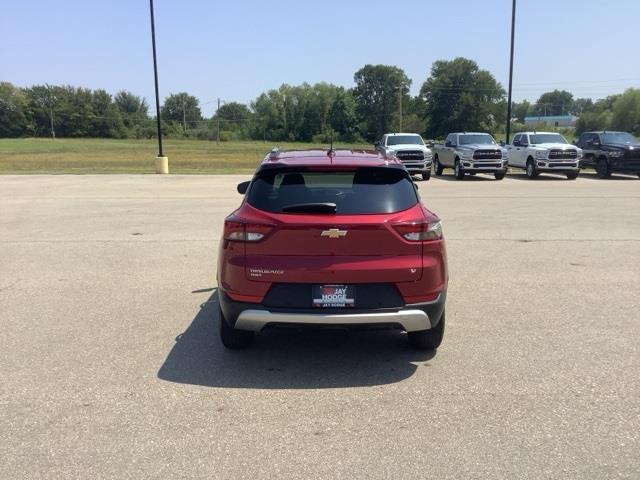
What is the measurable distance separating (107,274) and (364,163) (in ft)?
14.8

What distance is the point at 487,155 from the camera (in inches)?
979

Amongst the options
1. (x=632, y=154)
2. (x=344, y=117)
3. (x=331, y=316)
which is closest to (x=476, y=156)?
(x=632, y=154)

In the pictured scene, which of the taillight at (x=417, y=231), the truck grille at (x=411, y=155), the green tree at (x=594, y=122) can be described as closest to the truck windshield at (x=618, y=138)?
the truck grille at (x=411, y=155)

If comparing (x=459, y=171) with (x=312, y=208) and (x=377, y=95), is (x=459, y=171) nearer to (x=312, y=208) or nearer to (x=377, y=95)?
(x=312, y=208)

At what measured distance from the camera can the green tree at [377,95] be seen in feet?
420

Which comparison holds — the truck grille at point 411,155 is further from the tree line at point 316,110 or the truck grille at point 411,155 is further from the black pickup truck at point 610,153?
the tree line at point 316,110

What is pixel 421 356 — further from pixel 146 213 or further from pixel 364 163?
pixel 146 213

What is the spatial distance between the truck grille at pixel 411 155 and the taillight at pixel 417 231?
20767 millimetres

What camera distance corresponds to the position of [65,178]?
83.8ft

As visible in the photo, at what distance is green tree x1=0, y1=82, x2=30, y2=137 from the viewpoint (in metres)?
126

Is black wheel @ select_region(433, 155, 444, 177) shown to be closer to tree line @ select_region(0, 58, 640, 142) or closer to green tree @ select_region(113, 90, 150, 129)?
tree line @ select_region(0, 58, 640, 142)

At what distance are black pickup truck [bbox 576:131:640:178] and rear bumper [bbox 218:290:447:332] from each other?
24.2m

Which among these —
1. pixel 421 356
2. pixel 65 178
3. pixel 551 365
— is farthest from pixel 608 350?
pixel 65 178

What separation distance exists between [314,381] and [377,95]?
13408 centimetres
